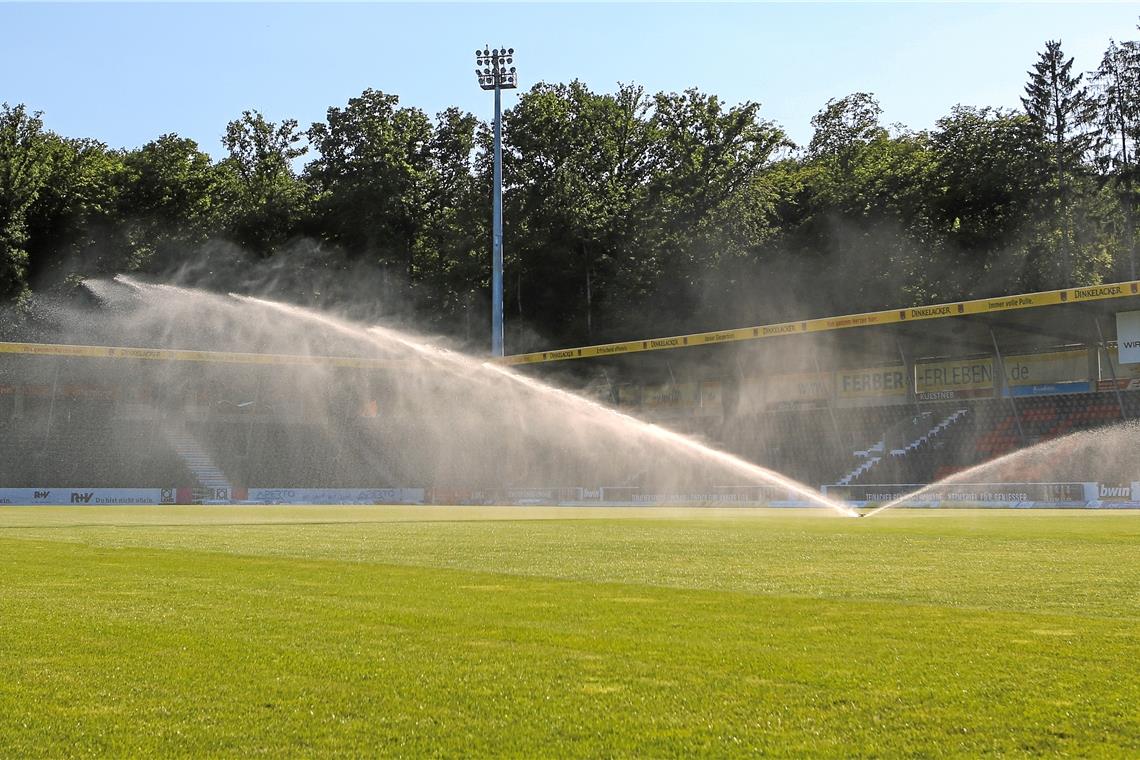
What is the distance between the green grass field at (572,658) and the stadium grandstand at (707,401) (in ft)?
108

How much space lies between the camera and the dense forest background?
65.9 meters

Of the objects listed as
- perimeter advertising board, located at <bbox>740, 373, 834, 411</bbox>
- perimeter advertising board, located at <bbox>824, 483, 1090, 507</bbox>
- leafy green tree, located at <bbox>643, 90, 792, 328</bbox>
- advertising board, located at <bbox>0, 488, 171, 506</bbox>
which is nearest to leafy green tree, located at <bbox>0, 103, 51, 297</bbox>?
advertising board, located at <bbox>0, 488, 171, 506</bbox>

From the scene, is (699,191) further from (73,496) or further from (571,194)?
(73,496)

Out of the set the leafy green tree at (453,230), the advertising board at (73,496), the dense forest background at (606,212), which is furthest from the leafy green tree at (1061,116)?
the advertising board at (73,496)

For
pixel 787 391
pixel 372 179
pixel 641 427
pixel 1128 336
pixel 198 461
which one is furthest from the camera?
pixel 372 179

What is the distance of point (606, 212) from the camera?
7556cm

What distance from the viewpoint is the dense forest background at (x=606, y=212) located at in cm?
6588

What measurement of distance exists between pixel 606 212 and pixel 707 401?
2029 centimetres

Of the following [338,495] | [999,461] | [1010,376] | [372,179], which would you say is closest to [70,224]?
[372,179]

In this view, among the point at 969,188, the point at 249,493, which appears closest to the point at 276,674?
the point at 249,493

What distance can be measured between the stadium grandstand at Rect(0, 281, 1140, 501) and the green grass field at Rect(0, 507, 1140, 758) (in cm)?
3283

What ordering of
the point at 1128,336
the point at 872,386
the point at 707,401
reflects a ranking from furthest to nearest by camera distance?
the point at 707,401 → the point at 872,386 → the point at 1128,336

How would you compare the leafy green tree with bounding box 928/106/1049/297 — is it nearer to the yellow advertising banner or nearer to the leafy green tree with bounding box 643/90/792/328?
the leafy green tree with bounding box 643/90/792/328

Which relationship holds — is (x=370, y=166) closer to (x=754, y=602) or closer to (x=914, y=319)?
(x=914, y=319)
